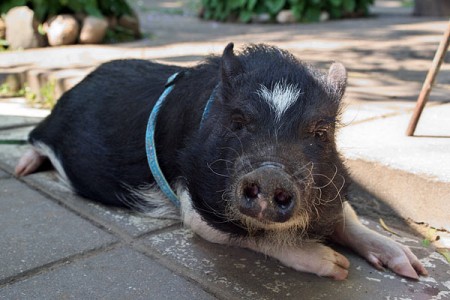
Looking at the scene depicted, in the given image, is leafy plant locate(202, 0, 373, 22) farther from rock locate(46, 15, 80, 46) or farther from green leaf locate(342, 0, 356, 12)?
rock locate(46, 15, 80, 46)

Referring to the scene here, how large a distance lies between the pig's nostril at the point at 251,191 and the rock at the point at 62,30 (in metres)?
5.69

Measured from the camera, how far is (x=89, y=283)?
6.72ft

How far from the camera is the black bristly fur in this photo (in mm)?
1967

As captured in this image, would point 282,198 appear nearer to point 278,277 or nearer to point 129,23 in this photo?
point 278,277

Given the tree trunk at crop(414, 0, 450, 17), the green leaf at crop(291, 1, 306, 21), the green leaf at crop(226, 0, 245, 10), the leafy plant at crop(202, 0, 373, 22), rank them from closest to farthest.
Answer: the green leaf at crop(291, 1, 306, 21) → the leafy plant at crop(202, 0, 373, 22) → the green leaf at crop(226, 0, 245, 10) → the tree trunk at crop(414, 0, 450, 17)

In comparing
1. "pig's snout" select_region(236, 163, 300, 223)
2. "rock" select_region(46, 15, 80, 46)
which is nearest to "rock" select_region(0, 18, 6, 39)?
"rock" select_region(46, 15, 80, 46)

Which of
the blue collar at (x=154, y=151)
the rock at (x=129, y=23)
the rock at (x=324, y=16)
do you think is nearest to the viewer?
the blue collar at (x=154, y=151)

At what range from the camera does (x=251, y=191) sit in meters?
1.73

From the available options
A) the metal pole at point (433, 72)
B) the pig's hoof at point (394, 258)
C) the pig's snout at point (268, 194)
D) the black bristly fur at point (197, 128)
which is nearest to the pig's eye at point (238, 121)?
the black bristly fur at point (197, 128)

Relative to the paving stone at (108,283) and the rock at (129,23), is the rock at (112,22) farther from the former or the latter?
the paving stone at (108,283)

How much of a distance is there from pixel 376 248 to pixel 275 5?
28.8ft

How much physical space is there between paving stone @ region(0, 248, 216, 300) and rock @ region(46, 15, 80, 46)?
5.17 meters

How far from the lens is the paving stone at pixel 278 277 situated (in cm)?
202

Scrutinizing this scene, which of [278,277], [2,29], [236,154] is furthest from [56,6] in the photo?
[278,277]
